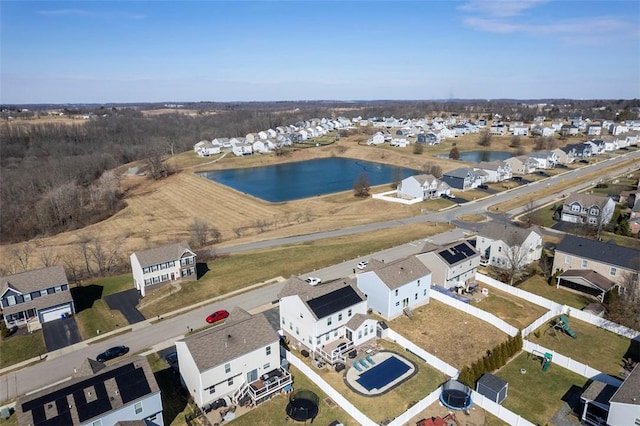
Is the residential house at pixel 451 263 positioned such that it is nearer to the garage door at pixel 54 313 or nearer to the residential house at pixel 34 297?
the garage door at pixel 54 313

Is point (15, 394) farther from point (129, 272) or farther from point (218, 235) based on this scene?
point (218, 235)

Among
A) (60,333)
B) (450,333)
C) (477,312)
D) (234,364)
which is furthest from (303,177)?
(234,364)

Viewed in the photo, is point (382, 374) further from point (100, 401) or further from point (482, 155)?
point (482, 155)

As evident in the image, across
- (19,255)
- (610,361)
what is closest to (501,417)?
(610,361)

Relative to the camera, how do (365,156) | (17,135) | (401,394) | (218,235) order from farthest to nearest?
(17,135), (365,156), (218,235), (401,394)

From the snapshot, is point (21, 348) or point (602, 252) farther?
point (602, 252)

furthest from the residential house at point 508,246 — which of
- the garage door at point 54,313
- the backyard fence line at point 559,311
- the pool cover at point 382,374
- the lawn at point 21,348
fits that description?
the lawn at point 21,348
